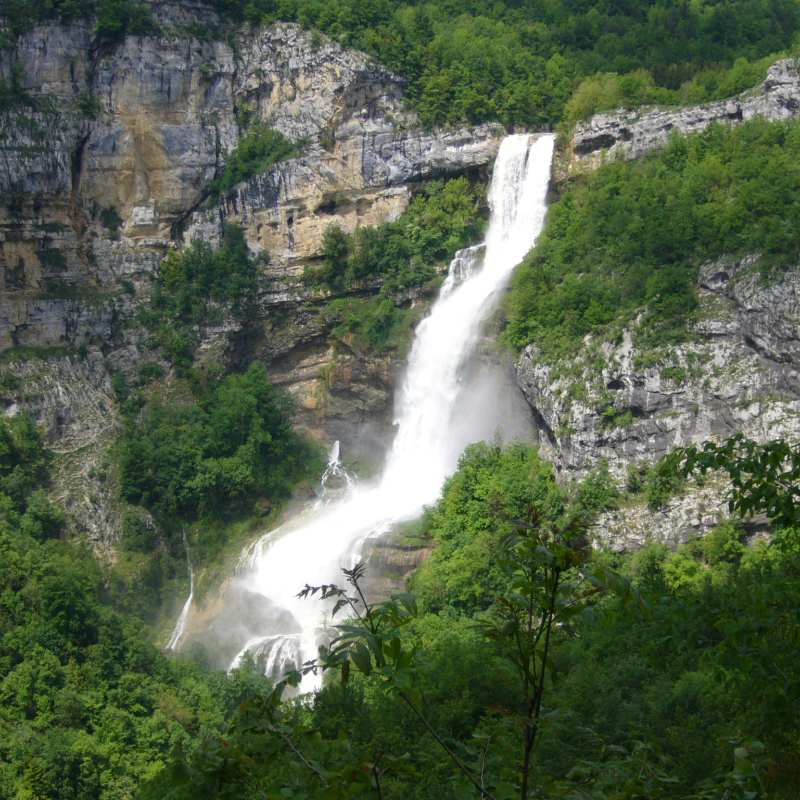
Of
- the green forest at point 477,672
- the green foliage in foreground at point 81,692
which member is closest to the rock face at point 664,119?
the green forest at point 477,672

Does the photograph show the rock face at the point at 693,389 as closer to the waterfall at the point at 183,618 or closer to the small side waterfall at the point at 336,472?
the small side waterfall at the point at 336,472

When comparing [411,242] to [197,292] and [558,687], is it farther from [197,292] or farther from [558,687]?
[558,687]

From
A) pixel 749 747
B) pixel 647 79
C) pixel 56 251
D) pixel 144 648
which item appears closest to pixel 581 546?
pixel 749 747

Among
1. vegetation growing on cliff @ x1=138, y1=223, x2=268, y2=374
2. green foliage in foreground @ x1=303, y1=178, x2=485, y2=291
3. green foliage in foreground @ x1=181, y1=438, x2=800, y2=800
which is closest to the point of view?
green foliage in foreground @ x1=181, y1=438, x2=800, y2=800

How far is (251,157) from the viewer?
37.6m

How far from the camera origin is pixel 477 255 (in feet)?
106

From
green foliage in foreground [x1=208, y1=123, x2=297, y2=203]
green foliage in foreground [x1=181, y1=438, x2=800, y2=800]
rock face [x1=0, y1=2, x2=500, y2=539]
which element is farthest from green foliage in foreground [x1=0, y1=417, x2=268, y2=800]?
green foliage in foreground [x1=208, y1=123, x2=297, y2=203]

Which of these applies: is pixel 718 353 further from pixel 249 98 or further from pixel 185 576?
pixel 249 98

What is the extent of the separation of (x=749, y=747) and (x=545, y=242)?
27.4 m

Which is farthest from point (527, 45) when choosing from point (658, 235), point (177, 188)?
point (658, 235)

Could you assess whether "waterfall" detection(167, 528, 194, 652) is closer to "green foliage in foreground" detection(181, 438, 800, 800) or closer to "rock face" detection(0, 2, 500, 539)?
"rock face" detection(0, 2, 500, 539)

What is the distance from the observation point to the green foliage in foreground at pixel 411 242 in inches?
1313

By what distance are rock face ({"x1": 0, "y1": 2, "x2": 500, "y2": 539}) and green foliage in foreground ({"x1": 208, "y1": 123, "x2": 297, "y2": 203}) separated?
0.43 metres

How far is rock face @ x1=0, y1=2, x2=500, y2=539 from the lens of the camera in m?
34.2
